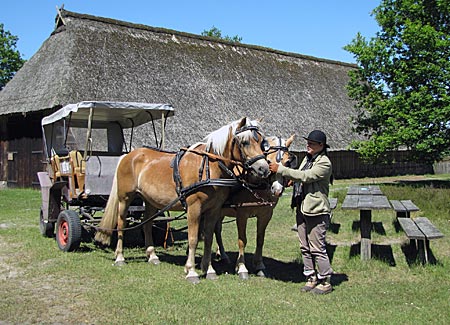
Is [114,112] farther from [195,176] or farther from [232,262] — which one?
[232,262]

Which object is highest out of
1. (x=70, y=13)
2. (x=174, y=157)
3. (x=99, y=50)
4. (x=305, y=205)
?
(x=70, y=13)

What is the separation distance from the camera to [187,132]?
1873 centimetres

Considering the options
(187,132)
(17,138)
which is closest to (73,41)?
(17,138)

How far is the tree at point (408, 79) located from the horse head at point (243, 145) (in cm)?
1133

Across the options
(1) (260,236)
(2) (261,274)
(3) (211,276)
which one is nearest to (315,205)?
(1) (260,236)

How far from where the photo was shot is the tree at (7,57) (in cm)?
3647

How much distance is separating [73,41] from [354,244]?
1498 cm

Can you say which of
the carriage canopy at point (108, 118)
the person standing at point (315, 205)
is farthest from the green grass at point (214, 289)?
the carriage canopy at point (108, 118)

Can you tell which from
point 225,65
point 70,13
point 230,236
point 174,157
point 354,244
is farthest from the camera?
point 225,65

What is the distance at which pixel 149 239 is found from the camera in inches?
261

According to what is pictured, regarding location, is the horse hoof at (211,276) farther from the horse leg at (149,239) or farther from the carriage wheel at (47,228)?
the carriage wheel at (47,228)

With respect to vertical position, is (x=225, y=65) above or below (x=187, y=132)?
above

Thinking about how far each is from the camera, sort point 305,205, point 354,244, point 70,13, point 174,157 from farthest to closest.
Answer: point 70,13
point 354,244
point 174,157
point 305,205

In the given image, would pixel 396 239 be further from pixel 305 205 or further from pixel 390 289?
pixel 305 205
